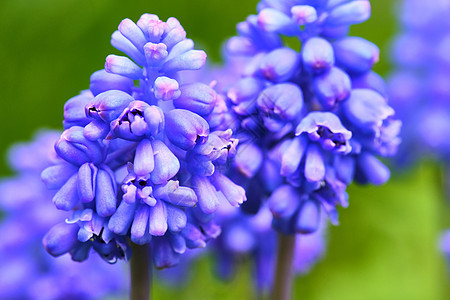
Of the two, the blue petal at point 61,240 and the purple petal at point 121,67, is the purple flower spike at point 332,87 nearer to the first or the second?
the purple petal at point 121,67

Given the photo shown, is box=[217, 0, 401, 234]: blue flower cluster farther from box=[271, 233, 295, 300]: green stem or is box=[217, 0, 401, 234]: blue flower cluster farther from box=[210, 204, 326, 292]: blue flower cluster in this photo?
box=[210, 204, 326, 292]: blue flower cluster

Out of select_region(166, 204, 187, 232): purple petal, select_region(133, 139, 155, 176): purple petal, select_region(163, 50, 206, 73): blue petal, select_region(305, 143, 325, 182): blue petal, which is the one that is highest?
select_region(163, 50, 206, 73): blue petal

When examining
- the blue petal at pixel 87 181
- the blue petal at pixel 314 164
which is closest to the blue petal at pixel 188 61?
the blue petal at pixel 87 181

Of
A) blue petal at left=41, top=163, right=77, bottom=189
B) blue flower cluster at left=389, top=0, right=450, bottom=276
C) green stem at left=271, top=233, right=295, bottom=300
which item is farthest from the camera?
blue flower cluster at left=389, top=0, right=450, bottom=276

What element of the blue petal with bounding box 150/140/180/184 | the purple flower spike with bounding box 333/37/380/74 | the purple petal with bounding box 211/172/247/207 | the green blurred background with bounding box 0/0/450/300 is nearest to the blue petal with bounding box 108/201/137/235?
the blue petal with bounding box 150/140/180/184

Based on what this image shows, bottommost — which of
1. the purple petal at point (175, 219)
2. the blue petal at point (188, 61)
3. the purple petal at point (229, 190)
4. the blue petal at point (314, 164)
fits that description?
the purple petal at point (175, 219)
